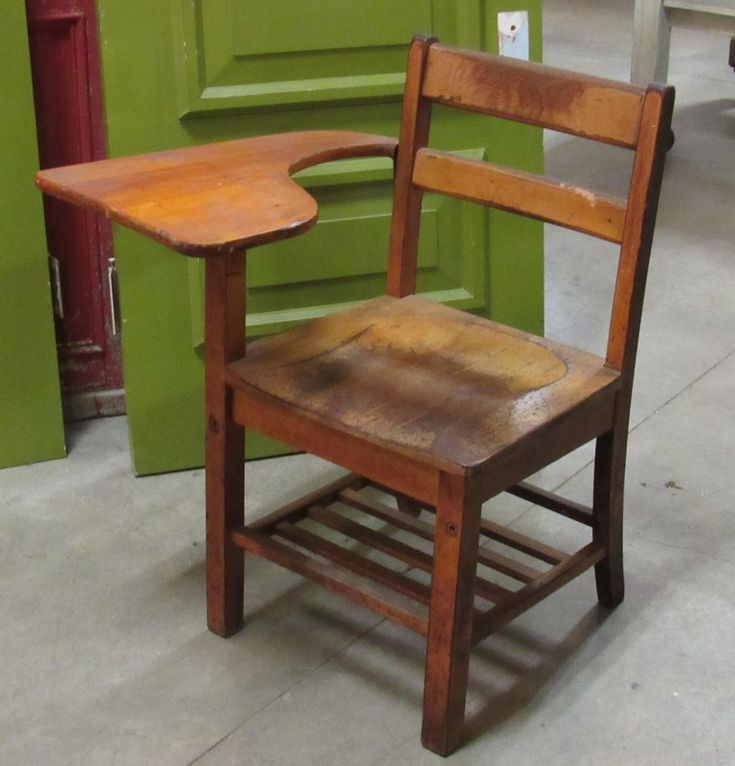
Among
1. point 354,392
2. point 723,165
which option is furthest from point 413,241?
point 723,165

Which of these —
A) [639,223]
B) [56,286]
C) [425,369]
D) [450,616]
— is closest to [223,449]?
[425,369]

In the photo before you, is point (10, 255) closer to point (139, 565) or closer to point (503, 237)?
point (139, 565)

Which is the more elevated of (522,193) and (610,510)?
(522,193)

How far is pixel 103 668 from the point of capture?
2.02 m

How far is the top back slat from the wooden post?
17.1 inches

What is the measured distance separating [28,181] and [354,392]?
923mm

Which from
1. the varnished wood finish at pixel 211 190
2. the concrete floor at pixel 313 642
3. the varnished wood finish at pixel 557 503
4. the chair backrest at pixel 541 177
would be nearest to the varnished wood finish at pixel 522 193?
the chair backrest at pixel 541 177

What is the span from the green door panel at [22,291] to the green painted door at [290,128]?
0.18 m

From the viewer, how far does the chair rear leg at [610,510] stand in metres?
2.00

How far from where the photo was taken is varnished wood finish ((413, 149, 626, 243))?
185 centimetres

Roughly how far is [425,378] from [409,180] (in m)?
0.37

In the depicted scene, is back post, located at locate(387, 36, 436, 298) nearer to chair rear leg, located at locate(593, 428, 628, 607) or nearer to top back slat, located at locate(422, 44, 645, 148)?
top back slat, located at locate(422, 44, 645, 148)

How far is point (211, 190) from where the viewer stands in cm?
172

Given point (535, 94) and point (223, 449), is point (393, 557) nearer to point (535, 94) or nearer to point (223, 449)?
point (223, 449)
